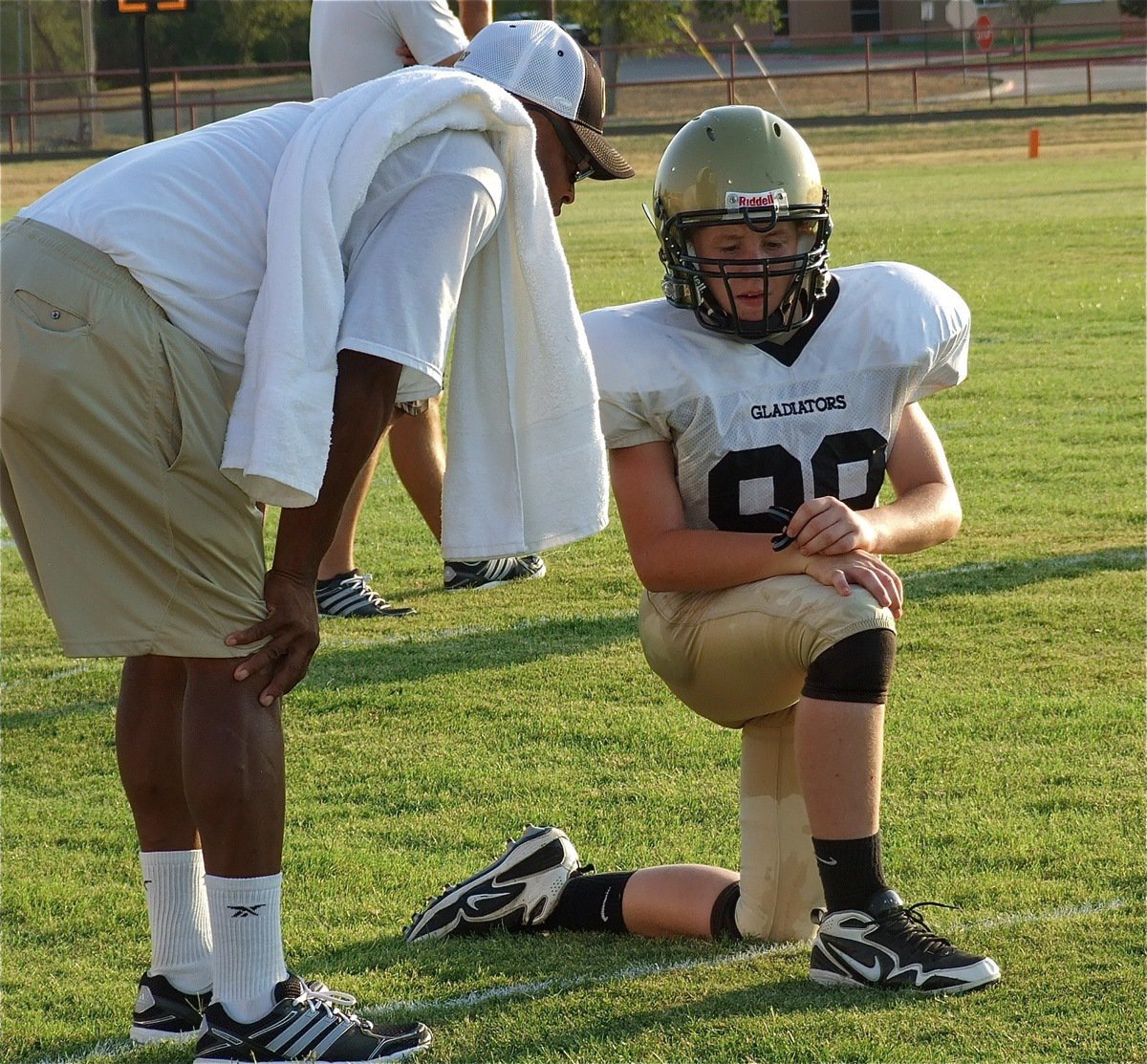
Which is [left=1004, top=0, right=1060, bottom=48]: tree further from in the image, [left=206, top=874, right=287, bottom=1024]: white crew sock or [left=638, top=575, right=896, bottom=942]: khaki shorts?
[left=206, top=874, right=287, bottom=1024]: white crew sock

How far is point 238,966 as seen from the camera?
8.22 feet

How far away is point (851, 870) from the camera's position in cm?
271

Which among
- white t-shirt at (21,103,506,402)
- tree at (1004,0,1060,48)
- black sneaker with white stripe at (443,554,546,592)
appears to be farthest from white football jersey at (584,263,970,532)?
tree at (1004,0,1060,48)

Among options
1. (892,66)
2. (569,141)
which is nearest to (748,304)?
→ (569,141)

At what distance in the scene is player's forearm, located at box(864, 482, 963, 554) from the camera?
114 inches

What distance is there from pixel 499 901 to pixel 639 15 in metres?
35.1

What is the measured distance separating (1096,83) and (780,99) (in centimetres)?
686

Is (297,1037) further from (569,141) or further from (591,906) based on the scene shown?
(569,141)

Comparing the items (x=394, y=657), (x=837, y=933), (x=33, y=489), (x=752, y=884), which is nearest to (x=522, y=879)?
(x=752, y=884)

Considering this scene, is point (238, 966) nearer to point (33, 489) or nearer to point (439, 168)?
point (33, 489)

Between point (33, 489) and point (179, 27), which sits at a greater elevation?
point (179, 27)

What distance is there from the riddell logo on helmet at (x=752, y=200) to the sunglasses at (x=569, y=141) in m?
0.30

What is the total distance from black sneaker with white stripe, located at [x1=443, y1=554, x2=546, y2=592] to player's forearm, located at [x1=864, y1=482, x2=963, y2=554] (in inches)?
104

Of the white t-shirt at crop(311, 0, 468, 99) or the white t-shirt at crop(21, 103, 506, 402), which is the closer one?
the white t-shirt at crop(21, 103, 506, 402)
